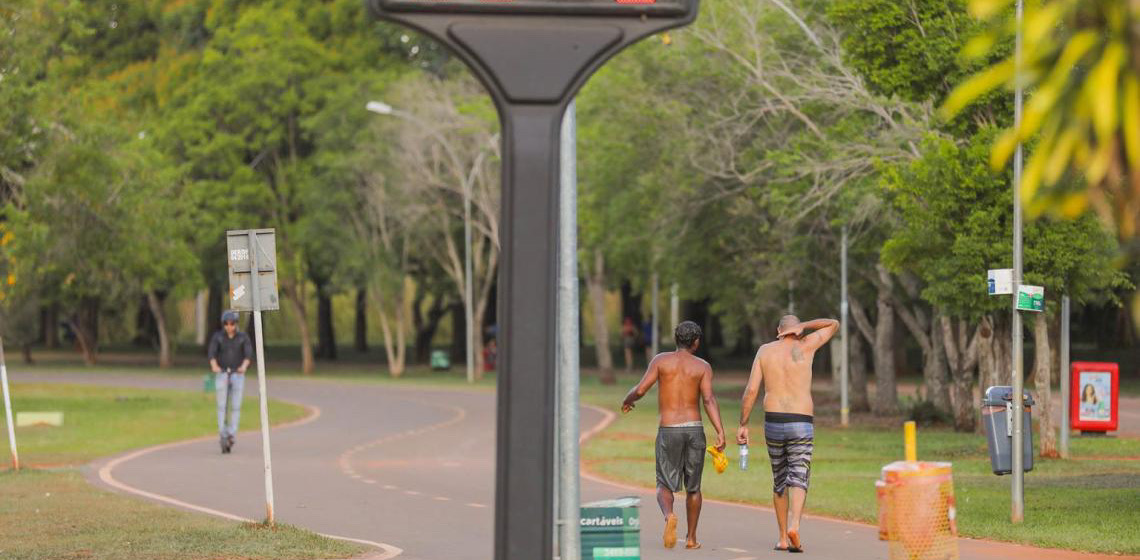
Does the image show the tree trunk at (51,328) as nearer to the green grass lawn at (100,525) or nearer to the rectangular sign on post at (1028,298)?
the green grass lawn at (100,525)

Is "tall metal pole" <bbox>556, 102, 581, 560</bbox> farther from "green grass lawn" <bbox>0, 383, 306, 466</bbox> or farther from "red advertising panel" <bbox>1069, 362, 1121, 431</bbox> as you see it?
"red advertising panel" <bbox>1069, 362, 1121, 431</bbox>

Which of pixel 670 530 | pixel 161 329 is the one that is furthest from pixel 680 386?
pixel 161 329

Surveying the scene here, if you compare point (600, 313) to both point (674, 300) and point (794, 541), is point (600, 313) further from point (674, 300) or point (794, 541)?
point (794, 541)

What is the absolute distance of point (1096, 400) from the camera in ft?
94.8

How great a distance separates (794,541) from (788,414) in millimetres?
916

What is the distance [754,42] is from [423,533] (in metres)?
17.0

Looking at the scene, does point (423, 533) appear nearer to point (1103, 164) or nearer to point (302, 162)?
point (1103, 164)

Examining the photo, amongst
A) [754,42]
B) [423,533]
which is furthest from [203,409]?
[423,533]

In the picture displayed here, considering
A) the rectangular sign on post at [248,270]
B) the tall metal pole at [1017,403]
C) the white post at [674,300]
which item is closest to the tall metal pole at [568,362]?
the rectangular sign on post at [248,270]

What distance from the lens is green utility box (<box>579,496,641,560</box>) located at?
34.4 ft

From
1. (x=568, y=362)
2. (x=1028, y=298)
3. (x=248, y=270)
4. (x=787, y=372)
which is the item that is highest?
(x=248, y=270)

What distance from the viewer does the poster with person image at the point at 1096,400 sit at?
94.7 feet

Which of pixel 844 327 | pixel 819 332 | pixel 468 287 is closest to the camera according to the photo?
pixel 819 332

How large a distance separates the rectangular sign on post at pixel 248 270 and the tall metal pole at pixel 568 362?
5.41 metres
